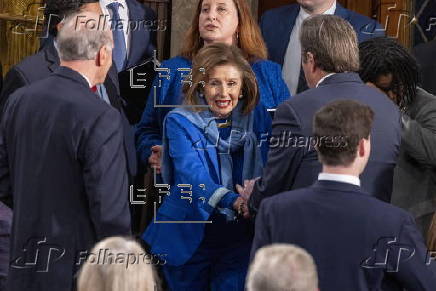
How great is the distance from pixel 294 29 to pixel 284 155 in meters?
1.60

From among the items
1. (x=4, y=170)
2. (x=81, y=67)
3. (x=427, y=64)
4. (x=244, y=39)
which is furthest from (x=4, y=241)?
(x=427, y=64)

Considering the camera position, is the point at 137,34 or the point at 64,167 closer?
the point at 64,167

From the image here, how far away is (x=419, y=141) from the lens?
432 centimetres

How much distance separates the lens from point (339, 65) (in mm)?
4012

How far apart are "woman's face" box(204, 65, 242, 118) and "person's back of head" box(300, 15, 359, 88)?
1.96ft

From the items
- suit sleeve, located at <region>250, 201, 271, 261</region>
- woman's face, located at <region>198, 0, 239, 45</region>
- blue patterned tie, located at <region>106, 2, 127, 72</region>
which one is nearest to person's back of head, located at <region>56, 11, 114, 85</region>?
woman's face, located at <region>198, 0, 239, 45</region>

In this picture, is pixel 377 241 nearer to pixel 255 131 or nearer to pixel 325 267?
pixel 325 267

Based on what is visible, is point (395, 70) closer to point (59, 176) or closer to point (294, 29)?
point (294, 29)

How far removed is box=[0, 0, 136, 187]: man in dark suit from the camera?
4762 millimetres

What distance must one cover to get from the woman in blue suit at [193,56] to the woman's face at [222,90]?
7.9 inches

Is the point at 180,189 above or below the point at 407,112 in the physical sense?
below

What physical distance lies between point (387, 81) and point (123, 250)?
1765 mm

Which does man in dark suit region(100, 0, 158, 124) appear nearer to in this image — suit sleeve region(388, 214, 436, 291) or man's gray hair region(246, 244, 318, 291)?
suit sleeve region(388, 214, 436, 291)

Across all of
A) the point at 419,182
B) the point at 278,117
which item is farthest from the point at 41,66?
the point at 419,182
